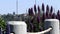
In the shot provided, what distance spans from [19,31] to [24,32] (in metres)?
0.19

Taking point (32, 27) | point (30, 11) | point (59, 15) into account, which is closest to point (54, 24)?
point (32, 27)

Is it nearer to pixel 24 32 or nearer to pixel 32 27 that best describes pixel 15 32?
pixel 24 32

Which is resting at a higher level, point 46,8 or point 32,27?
point 46,8

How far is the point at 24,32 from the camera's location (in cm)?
602

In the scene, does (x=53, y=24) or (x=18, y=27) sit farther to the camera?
(x=53, y=24)

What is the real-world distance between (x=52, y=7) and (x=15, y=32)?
684cm

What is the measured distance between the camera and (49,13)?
40.4 feet

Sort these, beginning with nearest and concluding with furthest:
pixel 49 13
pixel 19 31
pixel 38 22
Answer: pixel 19 31 < pixel 38 22 < pixel 49 13

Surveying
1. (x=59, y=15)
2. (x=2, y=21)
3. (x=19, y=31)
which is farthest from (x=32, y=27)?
(x=2, y=21)

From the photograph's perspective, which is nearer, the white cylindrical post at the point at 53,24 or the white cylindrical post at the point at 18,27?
the white cylindrical post at the point at 18,27

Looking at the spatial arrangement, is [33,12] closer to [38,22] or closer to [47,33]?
[38,22]

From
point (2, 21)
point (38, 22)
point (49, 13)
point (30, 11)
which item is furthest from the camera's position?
point (2, 21)

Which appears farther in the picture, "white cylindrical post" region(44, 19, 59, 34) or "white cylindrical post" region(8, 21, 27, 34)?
"white cylindrical post" region(44, 19, 59, 34)

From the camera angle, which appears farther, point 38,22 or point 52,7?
point 52,7
